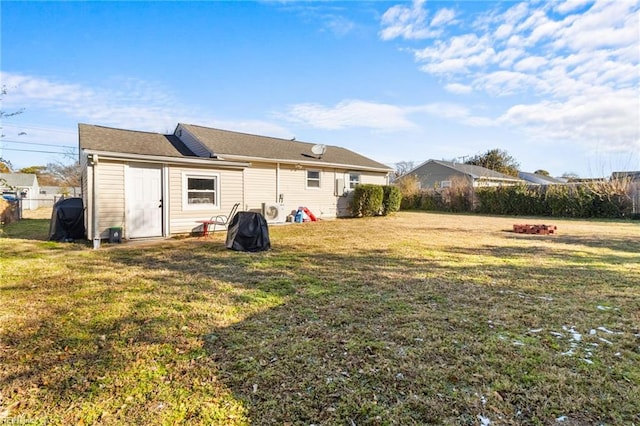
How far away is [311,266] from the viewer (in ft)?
19.9

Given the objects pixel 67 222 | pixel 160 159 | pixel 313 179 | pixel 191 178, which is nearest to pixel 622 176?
pixel 313 179

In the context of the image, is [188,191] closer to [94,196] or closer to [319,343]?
[94,196]

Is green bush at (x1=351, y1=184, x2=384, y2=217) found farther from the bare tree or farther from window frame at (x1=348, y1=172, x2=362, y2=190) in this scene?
the bare tree

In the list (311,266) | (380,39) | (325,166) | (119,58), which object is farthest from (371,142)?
(311,266)

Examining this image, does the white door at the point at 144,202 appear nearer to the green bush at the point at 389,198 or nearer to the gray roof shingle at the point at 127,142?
the gray roof shingle at the point at 127,142

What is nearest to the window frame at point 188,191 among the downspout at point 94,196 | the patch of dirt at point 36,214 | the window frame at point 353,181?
the downspout at point 94,196

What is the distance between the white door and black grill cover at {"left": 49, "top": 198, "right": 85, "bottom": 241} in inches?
60.1

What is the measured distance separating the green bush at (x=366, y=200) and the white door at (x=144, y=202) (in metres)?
9.28

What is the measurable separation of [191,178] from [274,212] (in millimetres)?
3737

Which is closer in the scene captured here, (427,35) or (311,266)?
(311,266)

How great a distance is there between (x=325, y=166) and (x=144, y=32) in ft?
27.6

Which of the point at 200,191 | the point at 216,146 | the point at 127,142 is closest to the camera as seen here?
the point at 127,142

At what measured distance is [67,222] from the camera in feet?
29.1

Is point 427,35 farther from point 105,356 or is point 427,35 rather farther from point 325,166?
point 105,356
